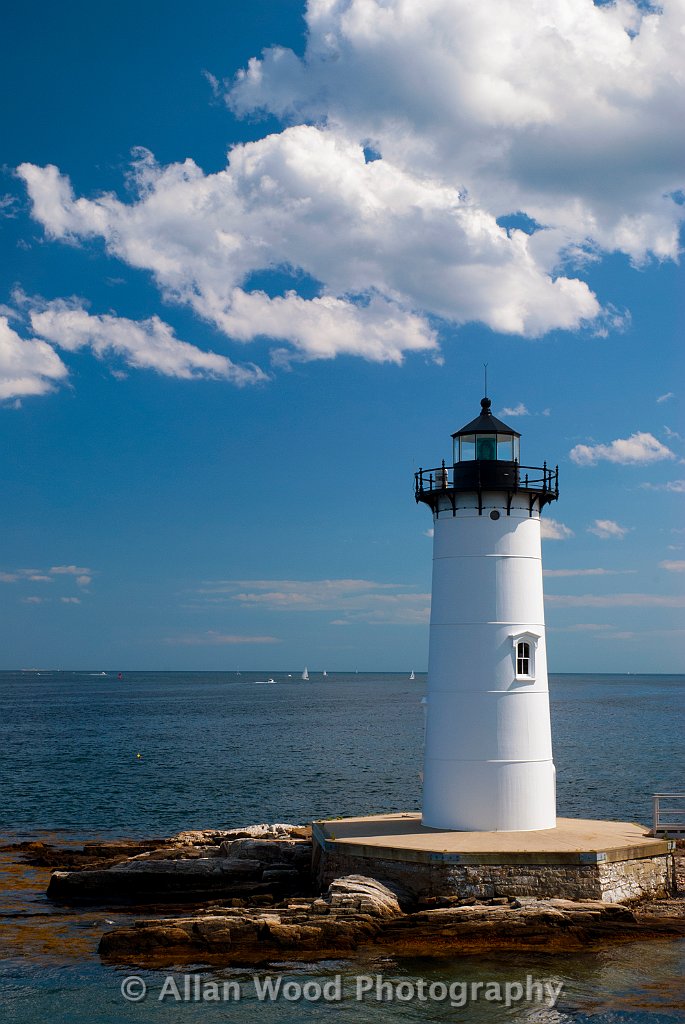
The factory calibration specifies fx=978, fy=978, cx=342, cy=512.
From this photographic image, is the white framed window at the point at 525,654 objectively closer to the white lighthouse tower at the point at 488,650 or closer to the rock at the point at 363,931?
the white lighthouse tower at the point at 488,650

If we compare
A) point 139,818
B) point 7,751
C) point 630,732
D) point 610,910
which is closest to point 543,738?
point 610,910

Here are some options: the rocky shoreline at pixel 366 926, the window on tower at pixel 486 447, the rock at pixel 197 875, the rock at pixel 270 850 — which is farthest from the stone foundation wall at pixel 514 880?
the window on tower at pixel 486 447

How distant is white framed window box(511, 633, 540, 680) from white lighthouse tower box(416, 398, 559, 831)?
0.02 m

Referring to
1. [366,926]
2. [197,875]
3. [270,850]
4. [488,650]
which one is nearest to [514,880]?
[366,926]

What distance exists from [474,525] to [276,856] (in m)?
9.59

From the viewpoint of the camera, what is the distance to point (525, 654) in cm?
2320

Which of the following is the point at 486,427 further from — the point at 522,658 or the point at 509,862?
the point at 509,862

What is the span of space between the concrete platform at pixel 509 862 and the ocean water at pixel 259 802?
5.71ft

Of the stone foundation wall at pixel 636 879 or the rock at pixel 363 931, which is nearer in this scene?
the rock at pixel 363 931

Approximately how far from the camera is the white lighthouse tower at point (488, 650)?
2255 centimetres

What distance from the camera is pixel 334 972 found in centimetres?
1741

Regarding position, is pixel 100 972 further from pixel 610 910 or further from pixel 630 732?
pixel 630 732

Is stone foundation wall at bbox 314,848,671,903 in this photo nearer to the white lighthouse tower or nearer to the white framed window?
the white lighthouse tower

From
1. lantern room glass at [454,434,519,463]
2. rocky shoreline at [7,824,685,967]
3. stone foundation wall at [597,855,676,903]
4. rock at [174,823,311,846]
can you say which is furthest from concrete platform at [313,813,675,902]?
lantern room glass at [454,434,519,463]
